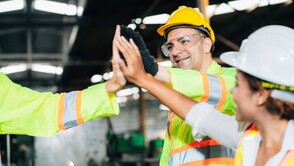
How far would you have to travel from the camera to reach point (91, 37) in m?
15.6

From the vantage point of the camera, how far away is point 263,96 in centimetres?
191

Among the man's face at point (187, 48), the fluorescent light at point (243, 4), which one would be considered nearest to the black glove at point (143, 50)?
the man's face at point (187, 48)

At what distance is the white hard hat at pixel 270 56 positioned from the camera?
1884 millimetres

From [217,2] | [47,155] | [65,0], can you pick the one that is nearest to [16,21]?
[65,0]

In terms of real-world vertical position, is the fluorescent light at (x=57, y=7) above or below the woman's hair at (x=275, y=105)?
above

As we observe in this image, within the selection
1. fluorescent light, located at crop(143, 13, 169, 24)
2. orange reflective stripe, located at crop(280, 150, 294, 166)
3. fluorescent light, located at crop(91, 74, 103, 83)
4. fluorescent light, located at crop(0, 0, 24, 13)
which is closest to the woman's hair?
orange reflective stripe, located at crop(280, 150, 294, 166)

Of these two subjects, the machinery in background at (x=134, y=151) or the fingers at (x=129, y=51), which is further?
the machinery in background at (x=134, y=151)

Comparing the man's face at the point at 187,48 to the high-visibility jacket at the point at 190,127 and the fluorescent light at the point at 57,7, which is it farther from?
the fluorescent light at the point at 57,7

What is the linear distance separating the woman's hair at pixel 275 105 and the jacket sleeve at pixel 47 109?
2.54ft

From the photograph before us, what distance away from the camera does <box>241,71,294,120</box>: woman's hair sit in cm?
190

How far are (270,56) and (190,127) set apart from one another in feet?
3.32

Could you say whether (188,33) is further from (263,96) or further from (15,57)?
(15,57)

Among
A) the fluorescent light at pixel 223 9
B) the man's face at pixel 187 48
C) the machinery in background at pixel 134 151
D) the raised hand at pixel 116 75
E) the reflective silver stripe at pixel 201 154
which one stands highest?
the fluorescent light at pixel 223 9

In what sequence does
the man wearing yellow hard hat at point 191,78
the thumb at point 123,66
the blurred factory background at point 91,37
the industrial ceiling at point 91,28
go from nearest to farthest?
the thumb at point 123,66 → the man wearing yellow hard hat at point 191,78 → the blurred factory background at point 91,37 → the industrial ceiling at point 91,28
